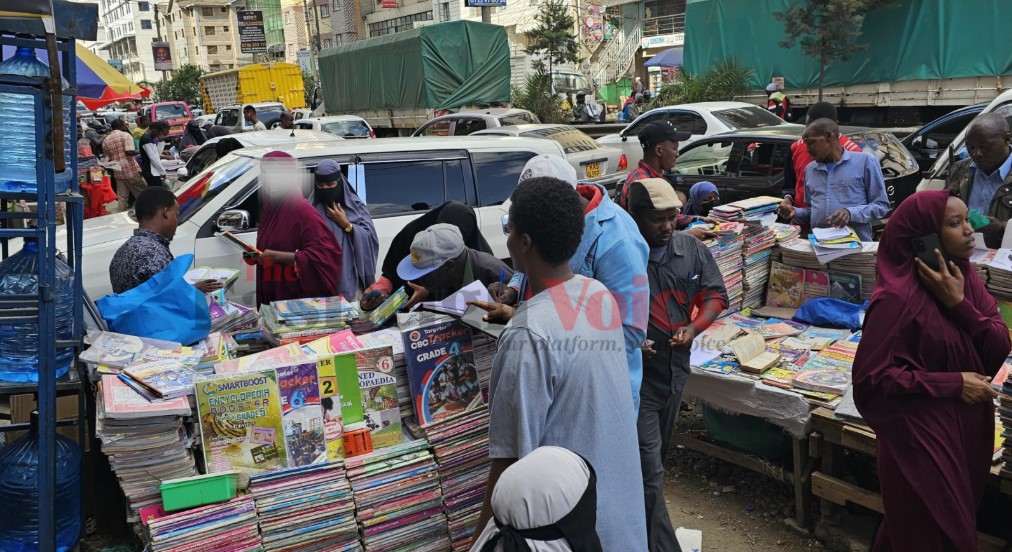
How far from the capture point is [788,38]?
20.5m

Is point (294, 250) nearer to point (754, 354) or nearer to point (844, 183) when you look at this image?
point (754, 354)

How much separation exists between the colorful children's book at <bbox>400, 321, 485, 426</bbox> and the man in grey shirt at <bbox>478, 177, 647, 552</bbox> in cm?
107

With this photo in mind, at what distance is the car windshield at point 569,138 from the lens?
35.1 feet

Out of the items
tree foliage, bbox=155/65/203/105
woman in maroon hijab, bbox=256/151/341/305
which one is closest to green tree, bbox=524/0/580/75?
woman in maroon hijab, bbox=256/151/341/305

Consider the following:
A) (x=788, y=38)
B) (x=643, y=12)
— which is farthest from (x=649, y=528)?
(x=643, y=12)

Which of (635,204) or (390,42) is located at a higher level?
(390,42)

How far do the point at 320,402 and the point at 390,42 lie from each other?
66.4 feet

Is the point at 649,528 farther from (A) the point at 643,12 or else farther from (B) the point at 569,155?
(A) the point at 643,12

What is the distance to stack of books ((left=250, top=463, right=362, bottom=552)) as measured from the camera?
2922mm

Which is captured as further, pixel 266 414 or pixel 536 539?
pixel 266 414

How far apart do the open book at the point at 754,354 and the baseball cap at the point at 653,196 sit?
52.4 inches

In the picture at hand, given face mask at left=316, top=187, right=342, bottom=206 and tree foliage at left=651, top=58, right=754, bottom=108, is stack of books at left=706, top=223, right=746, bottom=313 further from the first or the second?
tree foliage at left=651, top=58, right=754, bottom=108

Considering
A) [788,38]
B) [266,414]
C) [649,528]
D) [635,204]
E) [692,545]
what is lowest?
[692,545]

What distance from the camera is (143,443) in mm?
2838
